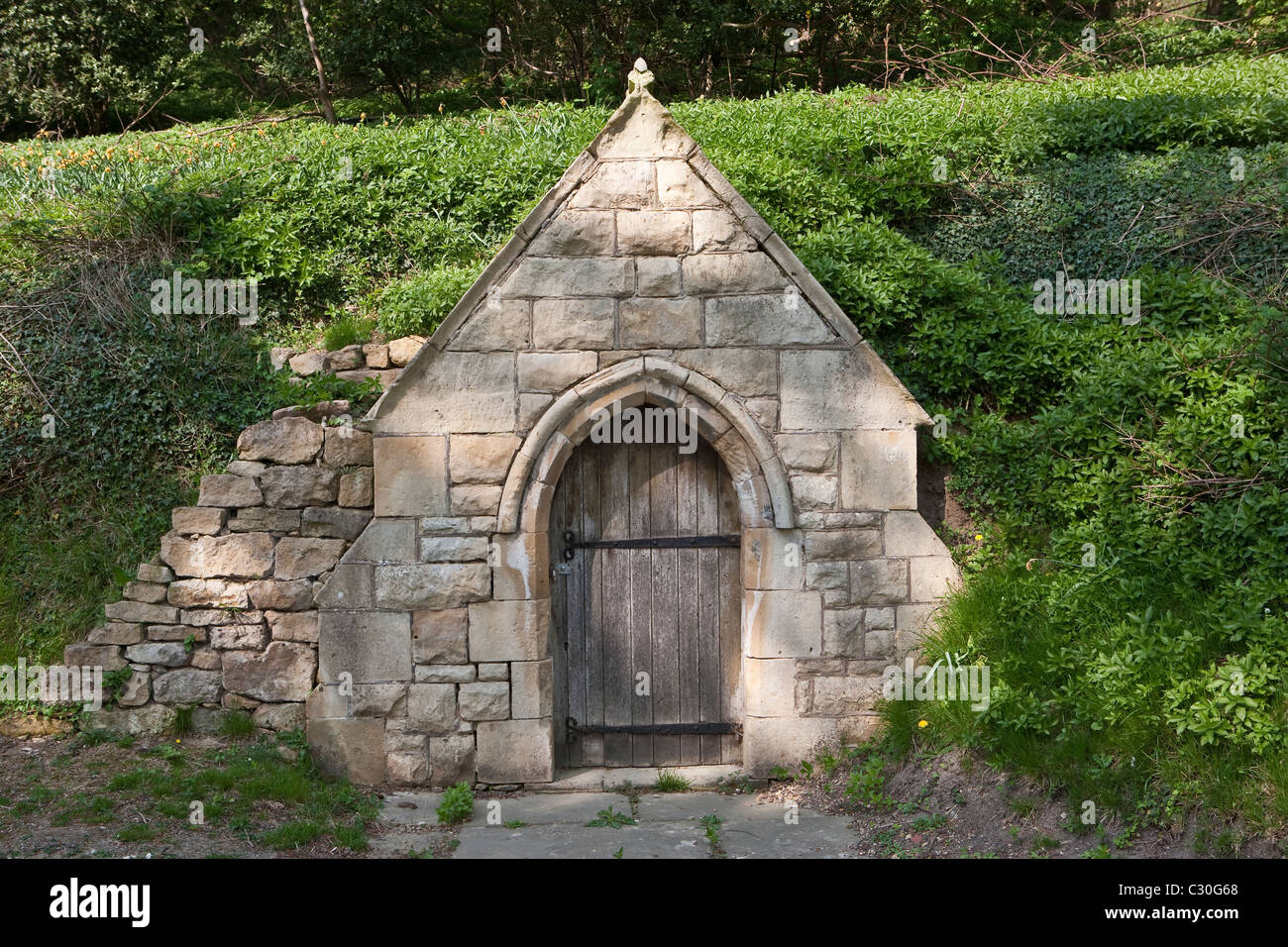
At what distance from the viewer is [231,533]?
609 cm

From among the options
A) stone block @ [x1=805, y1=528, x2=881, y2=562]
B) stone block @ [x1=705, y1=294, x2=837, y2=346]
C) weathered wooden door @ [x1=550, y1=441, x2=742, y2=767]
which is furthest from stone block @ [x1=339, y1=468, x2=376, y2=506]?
stone block @ [x1=805, y1=528, x2=881, y2=562]

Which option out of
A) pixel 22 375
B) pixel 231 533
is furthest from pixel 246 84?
pixel 231 533

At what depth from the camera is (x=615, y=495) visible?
603 cm

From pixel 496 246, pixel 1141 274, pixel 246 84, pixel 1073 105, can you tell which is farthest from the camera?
pixel 246 84

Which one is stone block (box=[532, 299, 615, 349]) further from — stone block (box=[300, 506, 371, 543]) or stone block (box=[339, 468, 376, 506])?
stone block (box=[300, 506, 371, 543])

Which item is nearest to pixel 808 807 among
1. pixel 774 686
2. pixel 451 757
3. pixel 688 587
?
pixel 774 686

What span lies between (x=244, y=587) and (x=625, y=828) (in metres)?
2.76

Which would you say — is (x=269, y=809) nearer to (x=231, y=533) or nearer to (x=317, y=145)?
(x=231, y=533)

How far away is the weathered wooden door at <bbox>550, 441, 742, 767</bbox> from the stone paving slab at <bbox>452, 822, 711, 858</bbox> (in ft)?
2.94

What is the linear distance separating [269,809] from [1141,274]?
6.51 m

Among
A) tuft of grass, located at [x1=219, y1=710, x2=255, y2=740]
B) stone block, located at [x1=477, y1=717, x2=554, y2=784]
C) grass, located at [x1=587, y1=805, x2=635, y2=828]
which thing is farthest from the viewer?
tuft of grass, located at [x1=219, y1=710, x2=255, y2=740]

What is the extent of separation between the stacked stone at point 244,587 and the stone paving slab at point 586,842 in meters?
1.68

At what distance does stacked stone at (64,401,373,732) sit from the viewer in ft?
19.9

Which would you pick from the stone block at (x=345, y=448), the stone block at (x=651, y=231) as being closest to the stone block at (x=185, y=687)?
the stone block at (x=345, y=448)
